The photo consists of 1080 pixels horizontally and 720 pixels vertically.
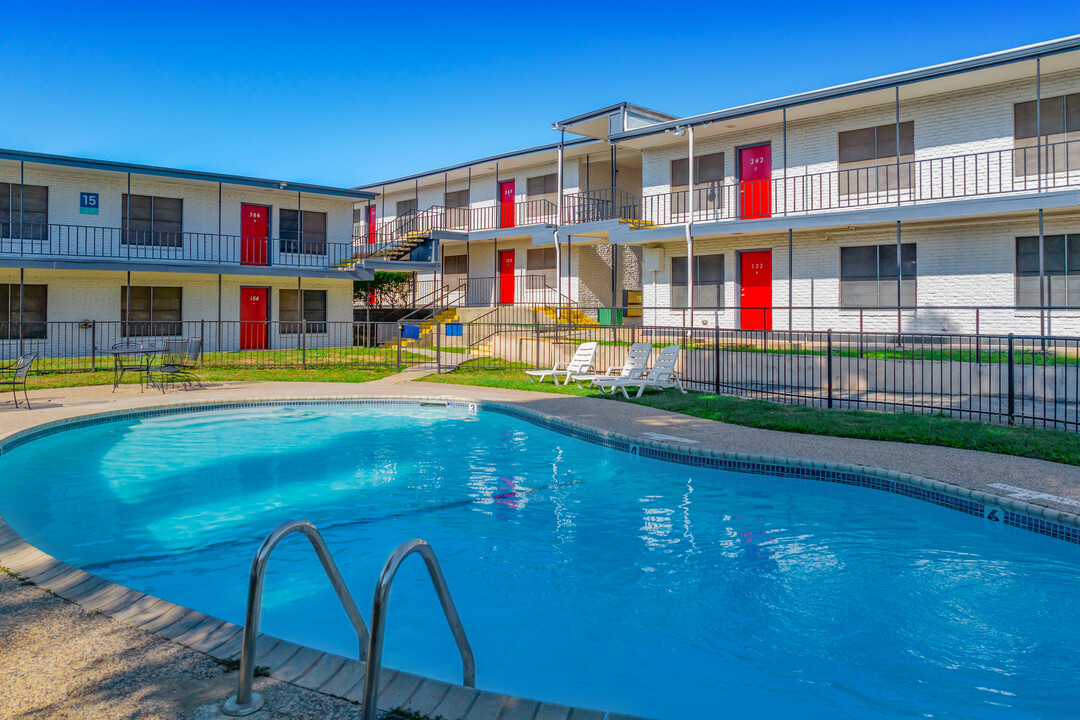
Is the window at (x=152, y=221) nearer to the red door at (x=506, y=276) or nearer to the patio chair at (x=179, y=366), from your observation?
the patio chair at (x=179, y=366)

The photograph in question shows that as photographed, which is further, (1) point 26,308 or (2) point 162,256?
(2) point 162,256

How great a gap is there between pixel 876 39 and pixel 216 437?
71.7ft

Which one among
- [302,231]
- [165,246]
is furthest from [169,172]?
[302,231]

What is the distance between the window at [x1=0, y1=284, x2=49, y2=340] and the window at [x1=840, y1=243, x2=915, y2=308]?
23711mm

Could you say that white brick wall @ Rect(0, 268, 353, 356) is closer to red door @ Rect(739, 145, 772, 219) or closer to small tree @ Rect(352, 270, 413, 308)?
small tree @ Rect(352, 270, 413, 308)

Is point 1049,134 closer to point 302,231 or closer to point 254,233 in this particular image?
point 302,231

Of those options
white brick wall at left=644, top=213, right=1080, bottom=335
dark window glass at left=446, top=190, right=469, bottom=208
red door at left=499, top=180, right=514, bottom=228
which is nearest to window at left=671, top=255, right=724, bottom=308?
white brick wall at left=644, top=213, right=1080, bottom=335

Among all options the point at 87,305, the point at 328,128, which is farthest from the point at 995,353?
the point at 328,128

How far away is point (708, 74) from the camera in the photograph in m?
27.3

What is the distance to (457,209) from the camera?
31.8 meters

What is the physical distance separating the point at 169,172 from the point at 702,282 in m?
17.6

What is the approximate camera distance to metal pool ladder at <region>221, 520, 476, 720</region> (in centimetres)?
260

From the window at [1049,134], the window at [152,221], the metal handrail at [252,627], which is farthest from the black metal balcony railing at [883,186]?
the metal handrail at [252,627]

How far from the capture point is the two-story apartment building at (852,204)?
55.3 feet
